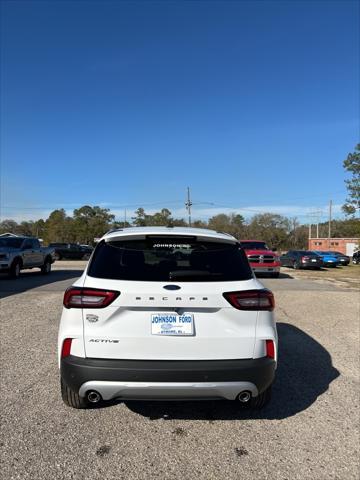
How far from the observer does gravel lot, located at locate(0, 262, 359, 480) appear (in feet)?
10.7

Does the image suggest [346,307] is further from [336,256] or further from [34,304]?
[336,256]

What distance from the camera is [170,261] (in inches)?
152

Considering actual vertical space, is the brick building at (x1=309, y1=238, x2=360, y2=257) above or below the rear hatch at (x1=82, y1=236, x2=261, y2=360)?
below

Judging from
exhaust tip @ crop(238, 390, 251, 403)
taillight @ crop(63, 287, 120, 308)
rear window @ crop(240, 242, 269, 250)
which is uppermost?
taillight @ crop(63, 287, 120, 308)

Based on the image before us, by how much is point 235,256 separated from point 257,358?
2.94 ft

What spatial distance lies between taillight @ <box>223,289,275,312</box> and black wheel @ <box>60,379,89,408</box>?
161 cm

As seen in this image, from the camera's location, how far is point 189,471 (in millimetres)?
3246

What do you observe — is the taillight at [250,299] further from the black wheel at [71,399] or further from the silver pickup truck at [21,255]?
the silver pickup truck at [21,255]

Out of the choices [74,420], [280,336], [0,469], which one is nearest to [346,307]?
[280,336]

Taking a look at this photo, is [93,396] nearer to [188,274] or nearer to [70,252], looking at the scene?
[188,274]

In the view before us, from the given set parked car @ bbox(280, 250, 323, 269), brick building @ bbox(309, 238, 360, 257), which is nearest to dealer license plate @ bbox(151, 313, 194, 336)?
parked car @ bbox(280, 250, 323, 269)

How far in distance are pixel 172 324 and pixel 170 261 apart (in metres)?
0.61

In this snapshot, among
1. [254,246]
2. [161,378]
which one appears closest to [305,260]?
[254,246]

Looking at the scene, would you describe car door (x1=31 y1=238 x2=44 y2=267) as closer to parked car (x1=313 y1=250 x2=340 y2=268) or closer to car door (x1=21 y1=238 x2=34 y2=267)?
car door (x1=21 y1=238 x2=34 y2=267)
